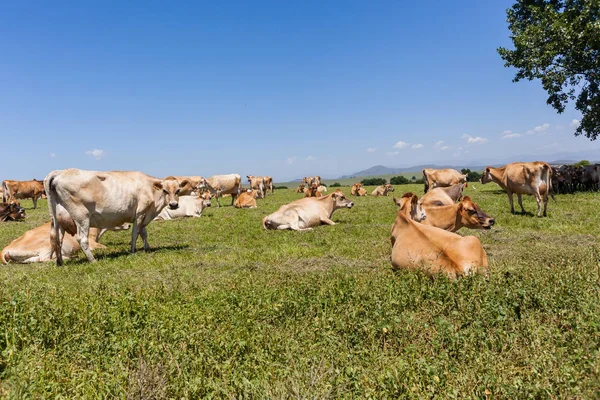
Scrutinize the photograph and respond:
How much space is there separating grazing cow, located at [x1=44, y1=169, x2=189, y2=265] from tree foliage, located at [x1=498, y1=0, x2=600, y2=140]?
Result: 25.3 meters

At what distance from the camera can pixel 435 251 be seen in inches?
297

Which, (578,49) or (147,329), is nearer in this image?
(147,329)

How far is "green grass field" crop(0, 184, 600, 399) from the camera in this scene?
3.68 meters

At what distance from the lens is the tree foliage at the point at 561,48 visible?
80.3 ft

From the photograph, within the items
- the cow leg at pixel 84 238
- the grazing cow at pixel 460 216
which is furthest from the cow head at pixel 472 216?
the cow leg at pixel 84 238

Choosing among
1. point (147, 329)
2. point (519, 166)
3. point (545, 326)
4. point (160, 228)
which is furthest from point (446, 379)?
point (519, 166)

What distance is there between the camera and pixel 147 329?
501 cm

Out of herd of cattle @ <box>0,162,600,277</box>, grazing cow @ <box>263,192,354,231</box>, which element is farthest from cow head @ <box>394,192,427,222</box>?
grazing cow @ <box>263,192,354,231</box>

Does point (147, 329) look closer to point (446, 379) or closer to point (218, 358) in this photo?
point (218, 358)

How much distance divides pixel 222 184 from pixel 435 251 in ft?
90.7

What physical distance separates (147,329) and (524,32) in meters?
29.8

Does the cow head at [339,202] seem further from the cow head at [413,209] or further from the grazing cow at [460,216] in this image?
the grazing cow at [460,216]

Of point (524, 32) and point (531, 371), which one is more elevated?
point (524, 32)

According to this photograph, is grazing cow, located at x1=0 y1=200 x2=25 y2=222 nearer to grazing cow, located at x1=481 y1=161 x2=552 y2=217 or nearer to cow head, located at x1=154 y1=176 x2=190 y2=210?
cow head, located at x1=154 y1=176 x2=190 y2=210
